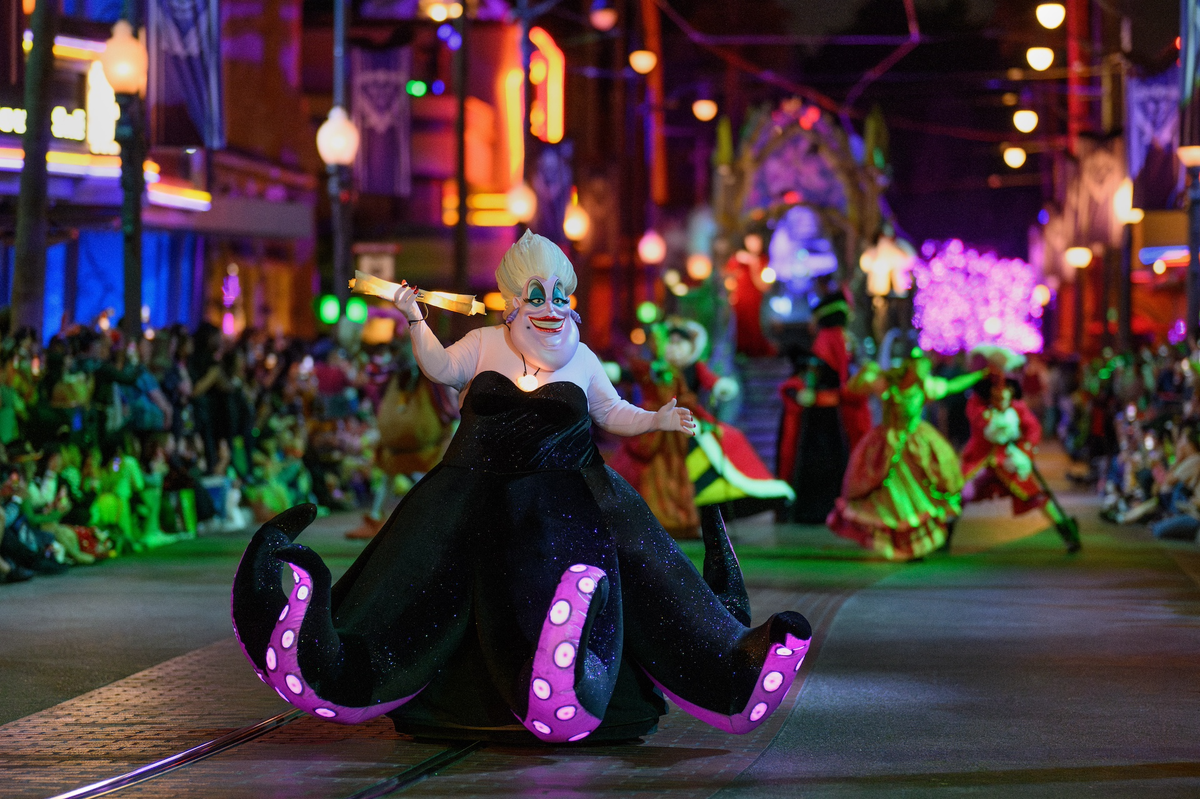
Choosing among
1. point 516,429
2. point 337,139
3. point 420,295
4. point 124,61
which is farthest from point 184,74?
point 516,429

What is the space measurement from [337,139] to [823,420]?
7896 millimetres

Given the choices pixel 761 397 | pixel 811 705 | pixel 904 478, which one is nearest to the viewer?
pixel 811 705

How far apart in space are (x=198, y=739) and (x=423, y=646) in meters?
1.09

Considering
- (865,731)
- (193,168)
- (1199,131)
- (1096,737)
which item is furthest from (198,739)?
(193,168)

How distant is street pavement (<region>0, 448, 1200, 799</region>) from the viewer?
6098mm

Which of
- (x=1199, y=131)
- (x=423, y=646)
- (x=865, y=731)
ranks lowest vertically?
(x=865, y=731)

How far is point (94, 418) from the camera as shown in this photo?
45.1ft

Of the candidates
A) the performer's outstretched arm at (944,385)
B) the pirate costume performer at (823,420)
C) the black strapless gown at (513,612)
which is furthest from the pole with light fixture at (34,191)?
the black strapless gown at (513,612)

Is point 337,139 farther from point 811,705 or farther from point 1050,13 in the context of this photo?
point 811,705

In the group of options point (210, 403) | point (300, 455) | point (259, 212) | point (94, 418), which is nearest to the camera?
point (94, 418)

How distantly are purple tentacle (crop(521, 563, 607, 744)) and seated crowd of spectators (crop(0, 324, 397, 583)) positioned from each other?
6.76m

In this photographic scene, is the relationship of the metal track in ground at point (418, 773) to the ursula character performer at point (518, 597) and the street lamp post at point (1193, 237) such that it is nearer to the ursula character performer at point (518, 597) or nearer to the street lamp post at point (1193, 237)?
the ursula character performer at point (518, 597)

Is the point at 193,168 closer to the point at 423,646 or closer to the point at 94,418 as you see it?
the point at 94,418

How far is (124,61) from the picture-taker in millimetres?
14625
